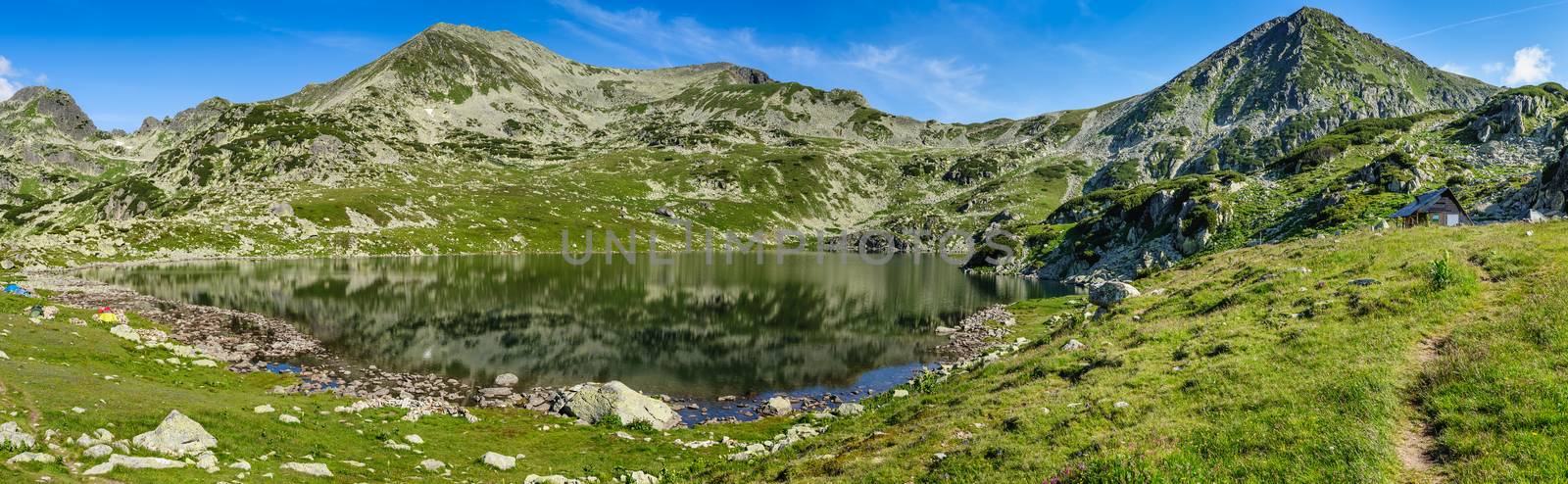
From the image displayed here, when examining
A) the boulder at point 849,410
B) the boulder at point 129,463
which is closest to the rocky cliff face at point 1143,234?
the boulder at point 849,410

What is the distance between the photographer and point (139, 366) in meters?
34.4

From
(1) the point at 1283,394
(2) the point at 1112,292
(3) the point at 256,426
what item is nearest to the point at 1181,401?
(1) the point at 1283,394

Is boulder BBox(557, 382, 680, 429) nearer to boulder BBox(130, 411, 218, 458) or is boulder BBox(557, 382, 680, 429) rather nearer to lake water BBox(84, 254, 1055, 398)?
lake water BBox(84, 254, 1055, 398)

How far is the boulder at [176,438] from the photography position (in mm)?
18591

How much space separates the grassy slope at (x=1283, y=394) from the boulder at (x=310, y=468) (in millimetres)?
13164

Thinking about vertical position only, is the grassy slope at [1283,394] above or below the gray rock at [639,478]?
above

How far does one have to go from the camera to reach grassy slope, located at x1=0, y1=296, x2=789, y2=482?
19688 millimetres

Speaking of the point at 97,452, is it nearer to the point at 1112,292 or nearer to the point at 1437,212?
the point at 1112,292

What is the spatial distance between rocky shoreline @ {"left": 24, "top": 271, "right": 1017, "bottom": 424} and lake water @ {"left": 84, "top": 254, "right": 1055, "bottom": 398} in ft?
6.58

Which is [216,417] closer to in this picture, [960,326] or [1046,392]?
[1046,392]

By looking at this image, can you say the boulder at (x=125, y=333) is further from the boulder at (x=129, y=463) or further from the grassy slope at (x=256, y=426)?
the boulder at (x=129, y=463)

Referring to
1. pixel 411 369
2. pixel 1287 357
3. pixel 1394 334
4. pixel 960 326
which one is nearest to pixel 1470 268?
pixel 1394 334

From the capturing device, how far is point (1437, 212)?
214 ft

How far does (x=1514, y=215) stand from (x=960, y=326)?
59411mm
